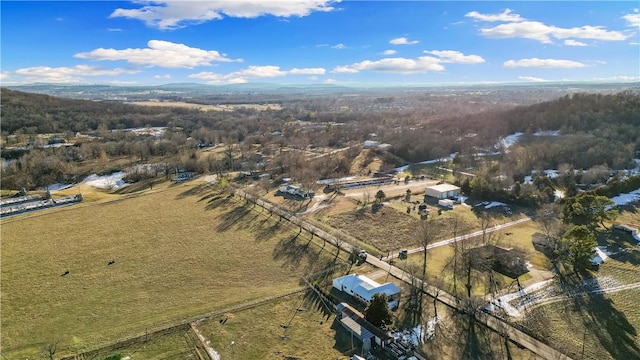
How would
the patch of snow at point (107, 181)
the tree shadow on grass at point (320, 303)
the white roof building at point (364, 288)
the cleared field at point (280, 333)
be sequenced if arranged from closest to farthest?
the cleared field at point (280, 333) → the tree shadow on grass at point (320, 303) → the white roof building at point (364, 288) → the patch of snow at point (107, 181)

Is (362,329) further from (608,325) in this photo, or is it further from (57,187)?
(57,187)

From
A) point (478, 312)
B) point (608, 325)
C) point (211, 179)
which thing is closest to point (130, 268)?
point (478, 312)

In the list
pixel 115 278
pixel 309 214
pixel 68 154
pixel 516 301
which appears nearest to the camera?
pixel 516 301

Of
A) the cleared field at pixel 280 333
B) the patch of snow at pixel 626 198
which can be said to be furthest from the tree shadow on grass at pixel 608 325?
the patch of snow at pixel 626 198

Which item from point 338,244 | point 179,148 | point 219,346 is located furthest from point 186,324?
point 179,148

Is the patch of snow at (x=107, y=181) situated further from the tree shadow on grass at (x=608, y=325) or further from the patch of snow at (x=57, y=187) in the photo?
the tree shadow on grass at (x=608, y=325)

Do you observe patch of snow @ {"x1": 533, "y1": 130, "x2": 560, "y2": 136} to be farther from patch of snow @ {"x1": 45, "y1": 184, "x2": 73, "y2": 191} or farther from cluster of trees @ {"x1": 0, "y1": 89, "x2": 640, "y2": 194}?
patch of snow @ {"x1": 45, "y1": 184, "x2": 73, "y2": 191}

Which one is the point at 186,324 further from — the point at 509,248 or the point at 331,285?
the point at 509,248
